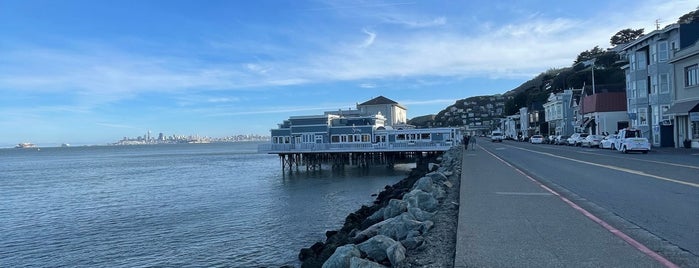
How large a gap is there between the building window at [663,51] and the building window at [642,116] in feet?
17.4

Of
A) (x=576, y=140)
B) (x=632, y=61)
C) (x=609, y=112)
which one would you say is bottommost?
(x=576, y=140)

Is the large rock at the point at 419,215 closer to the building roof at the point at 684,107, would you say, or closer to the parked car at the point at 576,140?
the building roof at the point at 684,107

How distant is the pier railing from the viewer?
53906 millimetres

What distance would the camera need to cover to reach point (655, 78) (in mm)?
40125

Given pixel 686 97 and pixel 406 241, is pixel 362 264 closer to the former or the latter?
pixel 406 241

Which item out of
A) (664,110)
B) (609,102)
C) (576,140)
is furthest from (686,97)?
(609,102)

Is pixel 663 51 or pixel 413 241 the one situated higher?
pixel 663 51

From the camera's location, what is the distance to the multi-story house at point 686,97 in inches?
1314

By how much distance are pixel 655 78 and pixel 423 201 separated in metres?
37.1

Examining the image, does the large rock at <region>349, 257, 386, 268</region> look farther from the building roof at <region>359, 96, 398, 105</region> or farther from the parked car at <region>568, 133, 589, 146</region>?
the building roof at <region>359, 96, 398, 105</region>

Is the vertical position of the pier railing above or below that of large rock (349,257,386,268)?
above

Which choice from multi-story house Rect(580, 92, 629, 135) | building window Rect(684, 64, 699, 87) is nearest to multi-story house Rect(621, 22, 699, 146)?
building window Rect(684, 64, 699, 87)

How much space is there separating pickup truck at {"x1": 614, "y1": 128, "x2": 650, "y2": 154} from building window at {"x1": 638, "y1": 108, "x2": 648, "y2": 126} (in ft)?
34.7

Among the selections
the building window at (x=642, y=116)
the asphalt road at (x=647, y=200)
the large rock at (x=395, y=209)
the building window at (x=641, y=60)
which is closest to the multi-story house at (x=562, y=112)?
the building window at (x=642, y=116)
